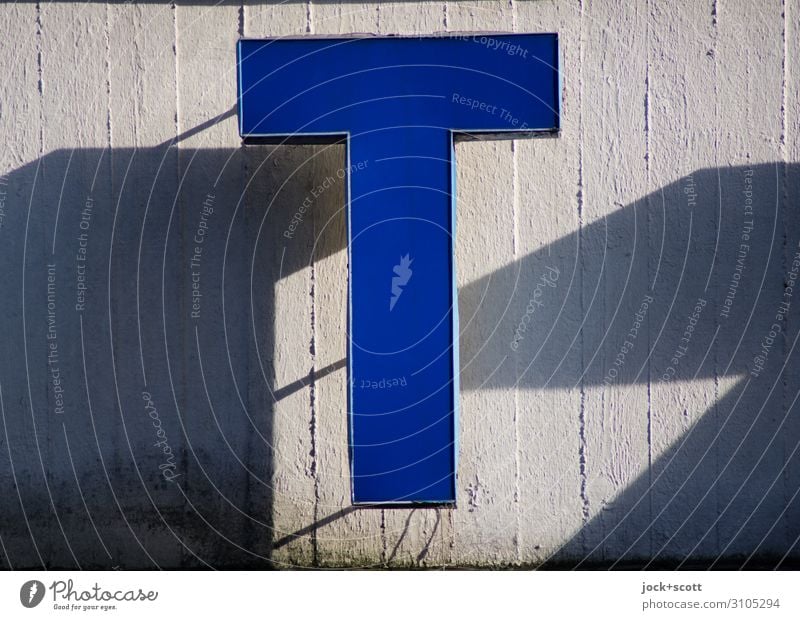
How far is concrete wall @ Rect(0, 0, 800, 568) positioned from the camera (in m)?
3.66

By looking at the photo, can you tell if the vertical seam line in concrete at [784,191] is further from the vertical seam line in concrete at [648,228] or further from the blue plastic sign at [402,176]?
the blue plastic sign at [402,176]

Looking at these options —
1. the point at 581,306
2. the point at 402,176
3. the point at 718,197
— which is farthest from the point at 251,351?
the point at 718,197

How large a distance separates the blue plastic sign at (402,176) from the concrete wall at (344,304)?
451 millimetres

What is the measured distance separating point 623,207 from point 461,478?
1350 mm

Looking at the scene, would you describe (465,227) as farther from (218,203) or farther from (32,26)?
(32,26)

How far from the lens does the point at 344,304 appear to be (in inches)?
145

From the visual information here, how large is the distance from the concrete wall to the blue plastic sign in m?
0.45

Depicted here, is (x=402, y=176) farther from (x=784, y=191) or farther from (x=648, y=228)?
(x=784, y=191)

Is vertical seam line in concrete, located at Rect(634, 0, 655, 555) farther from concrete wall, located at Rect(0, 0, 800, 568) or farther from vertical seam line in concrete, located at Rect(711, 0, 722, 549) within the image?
vertical seam line in concrete, located at Rect(711, 0, 722, 549)

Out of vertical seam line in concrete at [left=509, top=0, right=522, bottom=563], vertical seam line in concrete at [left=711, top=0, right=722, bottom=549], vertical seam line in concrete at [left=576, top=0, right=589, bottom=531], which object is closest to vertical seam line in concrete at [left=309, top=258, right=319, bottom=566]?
vertical seam line in concrete at [left=509, top=0, right=522, bottom=563]

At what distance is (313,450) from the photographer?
370 centimetres

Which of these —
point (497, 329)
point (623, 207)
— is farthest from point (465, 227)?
point (623, 207)

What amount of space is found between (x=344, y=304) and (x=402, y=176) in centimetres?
71

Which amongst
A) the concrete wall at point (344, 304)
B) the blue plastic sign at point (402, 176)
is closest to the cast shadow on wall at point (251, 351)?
the concrete wall at point (344, 304)
